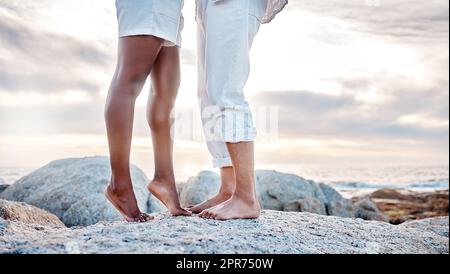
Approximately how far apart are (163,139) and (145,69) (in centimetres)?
50

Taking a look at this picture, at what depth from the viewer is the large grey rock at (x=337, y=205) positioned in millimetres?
7668

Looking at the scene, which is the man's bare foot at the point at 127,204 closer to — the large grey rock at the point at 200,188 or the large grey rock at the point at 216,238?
the large grey rock at the point at 216,238

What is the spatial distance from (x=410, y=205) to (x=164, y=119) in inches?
471

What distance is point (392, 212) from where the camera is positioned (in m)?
12.7

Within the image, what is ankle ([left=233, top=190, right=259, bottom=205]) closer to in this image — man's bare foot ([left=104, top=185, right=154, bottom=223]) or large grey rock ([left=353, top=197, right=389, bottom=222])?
man's bare foot ([left=104, top=185, right=154, bottom=223])

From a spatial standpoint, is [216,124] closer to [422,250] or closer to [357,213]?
[422,250]

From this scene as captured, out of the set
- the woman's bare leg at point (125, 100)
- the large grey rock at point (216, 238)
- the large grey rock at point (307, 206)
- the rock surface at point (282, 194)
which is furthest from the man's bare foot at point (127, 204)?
the large grey rock at point (307, 206)

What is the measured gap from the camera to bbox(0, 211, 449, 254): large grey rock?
2344 millimetres

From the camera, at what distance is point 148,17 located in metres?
2.97

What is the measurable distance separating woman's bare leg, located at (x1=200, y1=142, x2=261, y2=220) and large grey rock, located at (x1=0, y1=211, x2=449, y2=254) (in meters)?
0.09

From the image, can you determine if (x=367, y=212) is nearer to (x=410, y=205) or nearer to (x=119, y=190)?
(x=410, y=205)

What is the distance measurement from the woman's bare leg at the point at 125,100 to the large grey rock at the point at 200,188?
4145 mm
